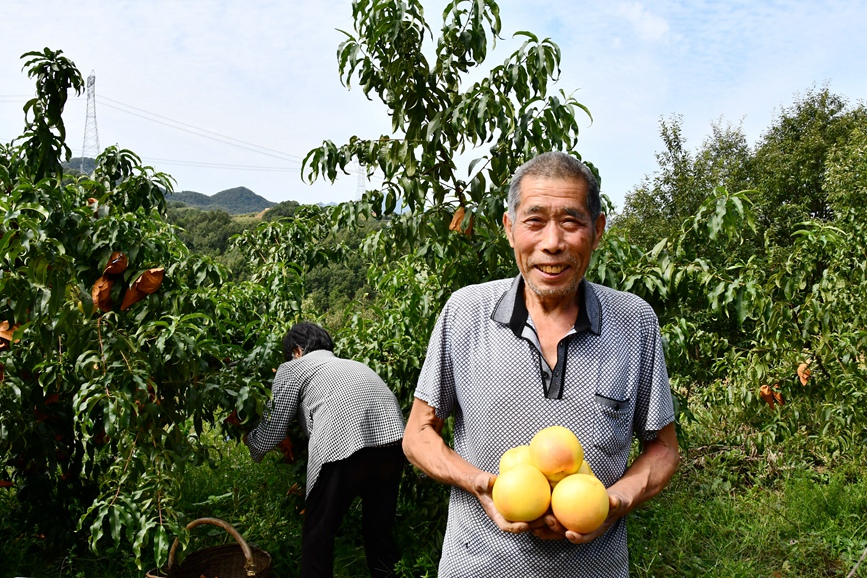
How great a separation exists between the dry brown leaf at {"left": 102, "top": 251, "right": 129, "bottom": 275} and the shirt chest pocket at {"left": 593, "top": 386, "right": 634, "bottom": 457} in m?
1.71

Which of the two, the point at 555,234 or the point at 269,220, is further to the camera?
the point at 269,220

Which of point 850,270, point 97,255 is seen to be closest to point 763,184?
point 850,270

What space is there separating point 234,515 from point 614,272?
2.64m

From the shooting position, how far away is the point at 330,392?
3.10 meters

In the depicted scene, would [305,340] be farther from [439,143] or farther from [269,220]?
[269,220]

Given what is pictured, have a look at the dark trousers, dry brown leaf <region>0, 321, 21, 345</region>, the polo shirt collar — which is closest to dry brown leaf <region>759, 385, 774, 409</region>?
the dark trousers

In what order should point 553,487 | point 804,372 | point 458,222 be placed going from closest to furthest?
point 553,487 → point 458,222 → point 804,372

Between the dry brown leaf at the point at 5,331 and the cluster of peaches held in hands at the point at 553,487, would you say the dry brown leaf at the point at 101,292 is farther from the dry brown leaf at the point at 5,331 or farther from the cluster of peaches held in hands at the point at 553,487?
the cluster of peaches held in hands at the point at 553,487

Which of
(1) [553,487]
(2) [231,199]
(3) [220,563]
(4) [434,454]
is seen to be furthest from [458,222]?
(2) [231,199]

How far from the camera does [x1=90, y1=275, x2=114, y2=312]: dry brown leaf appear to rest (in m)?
2.41

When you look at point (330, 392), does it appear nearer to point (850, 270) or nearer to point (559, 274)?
point (559, 274)

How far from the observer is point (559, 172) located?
143 centimetres

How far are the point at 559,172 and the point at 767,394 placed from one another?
2903 millimetres

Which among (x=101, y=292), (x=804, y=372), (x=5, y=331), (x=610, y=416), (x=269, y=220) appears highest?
(x=269, y=220)
